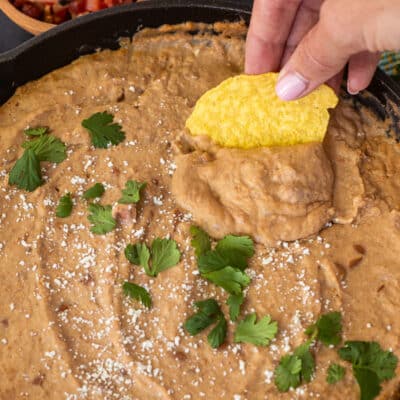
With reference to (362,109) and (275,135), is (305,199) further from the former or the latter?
(362,109)

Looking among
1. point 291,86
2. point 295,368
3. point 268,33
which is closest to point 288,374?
point 295,368

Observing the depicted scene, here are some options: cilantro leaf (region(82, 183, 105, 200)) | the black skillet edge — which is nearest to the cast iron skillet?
the black skillet edge

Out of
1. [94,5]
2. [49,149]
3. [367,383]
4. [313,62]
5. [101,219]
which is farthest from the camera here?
[94,5]

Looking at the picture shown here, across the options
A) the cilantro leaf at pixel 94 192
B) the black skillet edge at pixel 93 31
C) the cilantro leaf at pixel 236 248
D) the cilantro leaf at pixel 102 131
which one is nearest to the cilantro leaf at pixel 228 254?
the cilantro leaf at pixel 236 248

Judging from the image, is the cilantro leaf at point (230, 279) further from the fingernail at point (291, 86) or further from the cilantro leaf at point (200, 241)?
the fingernail at point (291, 86)

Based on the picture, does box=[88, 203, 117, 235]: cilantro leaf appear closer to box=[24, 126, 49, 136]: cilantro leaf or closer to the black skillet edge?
box=[24, 126, 49, 136]: cilantro leaf

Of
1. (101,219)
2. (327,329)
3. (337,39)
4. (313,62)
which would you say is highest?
(337,39)

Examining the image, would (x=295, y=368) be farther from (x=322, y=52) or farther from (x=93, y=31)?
(x=93, y=31)
